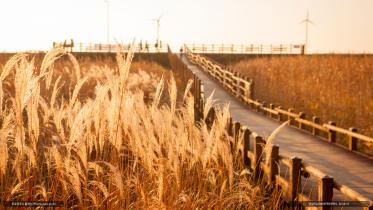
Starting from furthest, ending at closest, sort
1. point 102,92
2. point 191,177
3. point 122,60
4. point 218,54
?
point 218,54, point 191,177, point 102,92, point 122,60

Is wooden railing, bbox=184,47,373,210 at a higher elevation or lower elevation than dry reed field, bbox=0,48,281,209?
lower

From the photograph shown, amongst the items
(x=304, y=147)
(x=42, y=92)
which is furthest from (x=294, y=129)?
(x=42, y=92)

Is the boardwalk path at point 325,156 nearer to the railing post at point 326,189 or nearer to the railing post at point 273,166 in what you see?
the railing post at point 273,166

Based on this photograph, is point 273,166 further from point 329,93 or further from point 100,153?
point 329,93

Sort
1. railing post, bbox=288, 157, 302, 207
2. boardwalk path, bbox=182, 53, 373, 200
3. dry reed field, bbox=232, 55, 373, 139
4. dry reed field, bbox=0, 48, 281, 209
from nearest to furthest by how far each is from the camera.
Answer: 1. dry reed field, bbox=0, 48, 281, 209
2. railing post, bbox=288, 157, 302, 207
3. boardwalk path, bbox=182, 53, 373, 200
4. dry reed field, bbox=232, 55, 373, 139

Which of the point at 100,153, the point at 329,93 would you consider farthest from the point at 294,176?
the point at 329,93

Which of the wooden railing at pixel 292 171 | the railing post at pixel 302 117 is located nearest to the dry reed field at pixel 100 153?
the wooden railing at pixel 292 171

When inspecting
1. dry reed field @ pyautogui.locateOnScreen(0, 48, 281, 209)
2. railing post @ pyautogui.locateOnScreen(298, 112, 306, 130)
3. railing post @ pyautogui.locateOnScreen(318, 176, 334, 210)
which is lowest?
railing post @ pyautogui.locateOnScreen(298, 112, 306, 130)

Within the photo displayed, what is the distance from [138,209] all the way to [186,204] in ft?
1.17

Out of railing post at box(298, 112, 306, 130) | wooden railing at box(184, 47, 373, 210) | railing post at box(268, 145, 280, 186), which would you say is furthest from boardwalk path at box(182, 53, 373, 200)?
railing post at box(268, 145, 280, 186)

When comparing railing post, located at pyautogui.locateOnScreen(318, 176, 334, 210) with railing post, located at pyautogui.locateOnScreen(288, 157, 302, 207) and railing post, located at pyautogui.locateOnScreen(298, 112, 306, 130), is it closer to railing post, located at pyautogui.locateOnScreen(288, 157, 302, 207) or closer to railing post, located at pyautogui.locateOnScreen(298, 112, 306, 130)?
railing post, located at pyautogui.locateOnScreen(288, 157, 302, 207)

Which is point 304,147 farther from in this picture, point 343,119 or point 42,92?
point 42,92

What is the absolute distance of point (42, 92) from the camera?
12477 millimetres

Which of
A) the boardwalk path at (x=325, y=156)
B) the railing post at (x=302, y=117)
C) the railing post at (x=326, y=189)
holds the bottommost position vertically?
the boardwalk path at (x=325, y=156)
